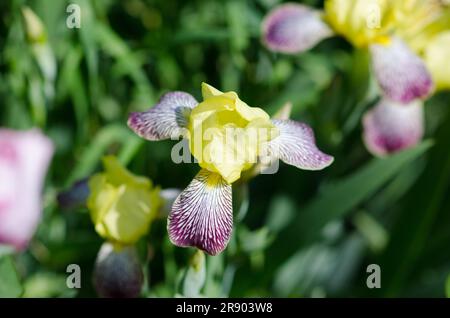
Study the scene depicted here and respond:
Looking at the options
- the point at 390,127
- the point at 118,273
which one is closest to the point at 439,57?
the point at 390,127

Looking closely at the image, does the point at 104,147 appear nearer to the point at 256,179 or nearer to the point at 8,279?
the point at 256,179

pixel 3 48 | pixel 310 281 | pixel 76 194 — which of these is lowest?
pixel 310 281

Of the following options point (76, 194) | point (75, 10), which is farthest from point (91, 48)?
point (76, 194)

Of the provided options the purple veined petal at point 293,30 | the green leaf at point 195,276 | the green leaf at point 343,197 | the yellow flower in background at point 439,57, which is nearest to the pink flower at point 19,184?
the green leaf at point 195,276
